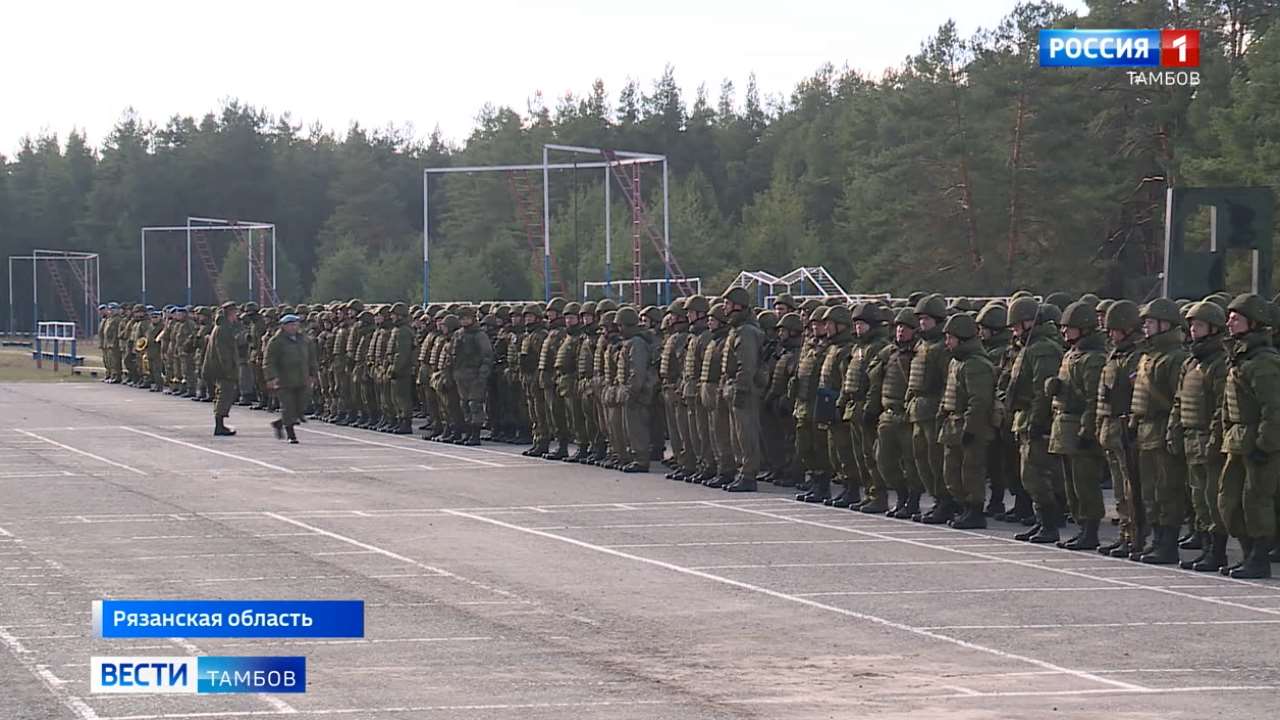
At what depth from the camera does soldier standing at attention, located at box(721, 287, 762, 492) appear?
76.8ft

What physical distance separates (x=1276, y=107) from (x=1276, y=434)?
37.2 meters

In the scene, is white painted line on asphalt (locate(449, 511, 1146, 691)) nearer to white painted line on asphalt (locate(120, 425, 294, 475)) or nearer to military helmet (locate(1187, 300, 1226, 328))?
military helmet (locate(1187, 300, 1226, 328))

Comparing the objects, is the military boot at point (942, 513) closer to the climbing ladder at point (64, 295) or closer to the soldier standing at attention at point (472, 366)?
the soldier standing at attention at point (472, 366)

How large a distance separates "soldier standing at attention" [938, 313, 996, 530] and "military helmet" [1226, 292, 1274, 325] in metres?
3.56

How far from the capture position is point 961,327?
19.5m

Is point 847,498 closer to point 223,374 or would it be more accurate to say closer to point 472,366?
point 472,366

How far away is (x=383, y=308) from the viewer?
35625 mm

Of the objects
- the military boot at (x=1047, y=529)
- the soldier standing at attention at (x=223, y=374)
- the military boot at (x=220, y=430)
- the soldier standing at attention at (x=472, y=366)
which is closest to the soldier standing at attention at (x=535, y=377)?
the soldier standing at attention at (x=472, y=366)

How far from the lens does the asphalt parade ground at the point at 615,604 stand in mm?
10984

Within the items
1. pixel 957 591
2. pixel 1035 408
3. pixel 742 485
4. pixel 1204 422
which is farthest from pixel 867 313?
pixel 957 591

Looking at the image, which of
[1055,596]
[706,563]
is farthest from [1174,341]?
[706,563]

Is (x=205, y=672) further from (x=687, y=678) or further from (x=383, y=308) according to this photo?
(x=383, y=308)

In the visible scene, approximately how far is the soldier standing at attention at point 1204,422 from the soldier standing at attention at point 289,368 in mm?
17349

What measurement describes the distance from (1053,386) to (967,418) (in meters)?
1.45
